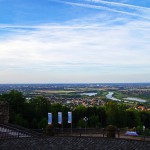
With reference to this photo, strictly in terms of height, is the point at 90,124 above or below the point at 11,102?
below

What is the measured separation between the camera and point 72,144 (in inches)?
802

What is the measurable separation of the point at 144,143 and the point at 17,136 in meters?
7.49

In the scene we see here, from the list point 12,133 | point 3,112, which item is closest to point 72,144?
point 12,133

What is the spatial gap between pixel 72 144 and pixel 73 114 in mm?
42243

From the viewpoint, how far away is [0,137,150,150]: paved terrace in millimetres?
19359

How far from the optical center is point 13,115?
171 feet

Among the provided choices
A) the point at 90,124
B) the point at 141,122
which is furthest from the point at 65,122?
the point at 141,122

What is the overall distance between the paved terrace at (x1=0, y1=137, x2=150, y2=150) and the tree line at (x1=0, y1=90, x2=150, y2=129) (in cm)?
3117

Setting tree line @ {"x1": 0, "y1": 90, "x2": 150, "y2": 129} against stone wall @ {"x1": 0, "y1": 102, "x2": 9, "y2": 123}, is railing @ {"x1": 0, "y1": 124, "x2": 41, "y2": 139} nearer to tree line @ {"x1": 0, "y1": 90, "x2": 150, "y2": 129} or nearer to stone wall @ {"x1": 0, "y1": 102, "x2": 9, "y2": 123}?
stone wall @ {"x1": 0, "y1": 102, "x2": 9, "y2": 123}

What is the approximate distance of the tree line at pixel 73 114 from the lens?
185ft

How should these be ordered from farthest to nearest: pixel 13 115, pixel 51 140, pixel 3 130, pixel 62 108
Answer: pixel 62 108 → pixel 13 115 → pixel 3 130 → pixel 51 140

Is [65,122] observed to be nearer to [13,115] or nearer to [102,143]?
[13,115]

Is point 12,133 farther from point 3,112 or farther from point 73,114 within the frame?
point 73,114

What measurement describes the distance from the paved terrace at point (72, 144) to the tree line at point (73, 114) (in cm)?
3117
